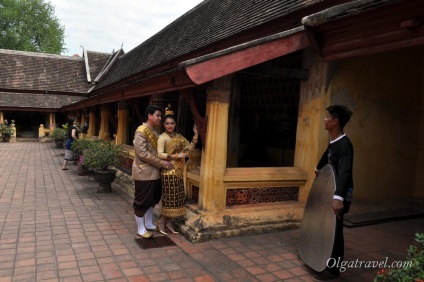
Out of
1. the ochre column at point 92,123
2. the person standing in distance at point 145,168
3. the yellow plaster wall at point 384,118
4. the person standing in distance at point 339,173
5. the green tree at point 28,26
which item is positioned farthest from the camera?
the green tree at point 28,26

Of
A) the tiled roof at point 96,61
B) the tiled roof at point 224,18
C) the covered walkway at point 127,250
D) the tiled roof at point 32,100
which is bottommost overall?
the covered walkway at point 127,250

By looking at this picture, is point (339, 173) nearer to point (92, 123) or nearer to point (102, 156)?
point (102, 156)

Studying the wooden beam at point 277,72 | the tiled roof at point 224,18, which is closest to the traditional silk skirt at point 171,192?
the wooden beam at point 277,72

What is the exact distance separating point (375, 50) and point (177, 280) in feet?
10.3

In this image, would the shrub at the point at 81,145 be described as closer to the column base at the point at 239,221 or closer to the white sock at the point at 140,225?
the white sock at the point at 140,225

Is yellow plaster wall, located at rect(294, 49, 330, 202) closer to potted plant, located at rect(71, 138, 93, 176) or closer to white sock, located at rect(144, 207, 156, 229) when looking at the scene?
white sock, located at rect(144, 207, 156, 229)

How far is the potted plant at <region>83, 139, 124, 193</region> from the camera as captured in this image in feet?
24.5

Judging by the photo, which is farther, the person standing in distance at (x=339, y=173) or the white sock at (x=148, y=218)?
the white sock at (x=148, y=218)

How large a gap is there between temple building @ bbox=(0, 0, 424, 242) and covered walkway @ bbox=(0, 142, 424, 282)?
17.8 inches

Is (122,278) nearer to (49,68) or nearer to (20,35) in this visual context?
(49,68)

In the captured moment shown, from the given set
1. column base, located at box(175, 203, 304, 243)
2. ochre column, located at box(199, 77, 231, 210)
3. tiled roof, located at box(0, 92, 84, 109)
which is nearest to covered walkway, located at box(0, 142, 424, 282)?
column base, located at box(175, 203, 304, 243)

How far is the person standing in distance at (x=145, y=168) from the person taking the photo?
15.1 ft

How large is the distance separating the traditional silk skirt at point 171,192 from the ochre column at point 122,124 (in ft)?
18.1

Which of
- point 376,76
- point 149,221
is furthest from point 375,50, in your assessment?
point 149,221
